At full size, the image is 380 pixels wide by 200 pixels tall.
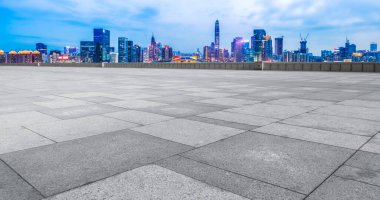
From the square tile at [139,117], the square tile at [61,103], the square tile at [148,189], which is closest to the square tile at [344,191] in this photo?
the square tile at [148,189]

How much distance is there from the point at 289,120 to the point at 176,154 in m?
3.34

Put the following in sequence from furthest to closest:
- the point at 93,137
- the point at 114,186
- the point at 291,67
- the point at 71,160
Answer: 1. the point at 291,67
2. the point at 93,137
3. the point at 71,160
4. the point at 114,186

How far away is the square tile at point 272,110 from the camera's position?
7.33 metres

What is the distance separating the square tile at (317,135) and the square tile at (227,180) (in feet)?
6.92

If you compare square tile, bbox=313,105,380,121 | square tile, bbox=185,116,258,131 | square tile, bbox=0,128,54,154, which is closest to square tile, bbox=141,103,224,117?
square tile, bbox=185,116,258,131

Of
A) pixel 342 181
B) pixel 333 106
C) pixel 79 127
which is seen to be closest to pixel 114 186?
pixel 342 181

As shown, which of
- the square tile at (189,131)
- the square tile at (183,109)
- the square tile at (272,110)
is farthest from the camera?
the square tile at (183,109)

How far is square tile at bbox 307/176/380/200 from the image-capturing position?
2.98 meters

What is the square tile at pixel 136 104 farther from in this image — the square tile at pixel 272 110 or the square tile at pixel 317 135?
the square tile at pixel 317 135

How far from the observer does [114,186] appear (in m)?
3.22

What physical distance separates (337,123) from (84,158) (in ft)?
16.3

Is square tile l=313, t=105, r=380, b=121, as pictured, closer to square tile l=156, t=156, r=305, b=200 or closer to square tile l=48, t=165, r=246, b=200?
square tile l=156, t=156, r=305, b=200

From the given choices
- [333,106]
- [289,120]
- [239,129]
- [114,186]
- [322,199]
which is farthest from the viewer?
[333,106]

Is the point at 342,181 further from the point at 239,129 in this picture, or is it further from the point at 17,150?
the point at 17,150
